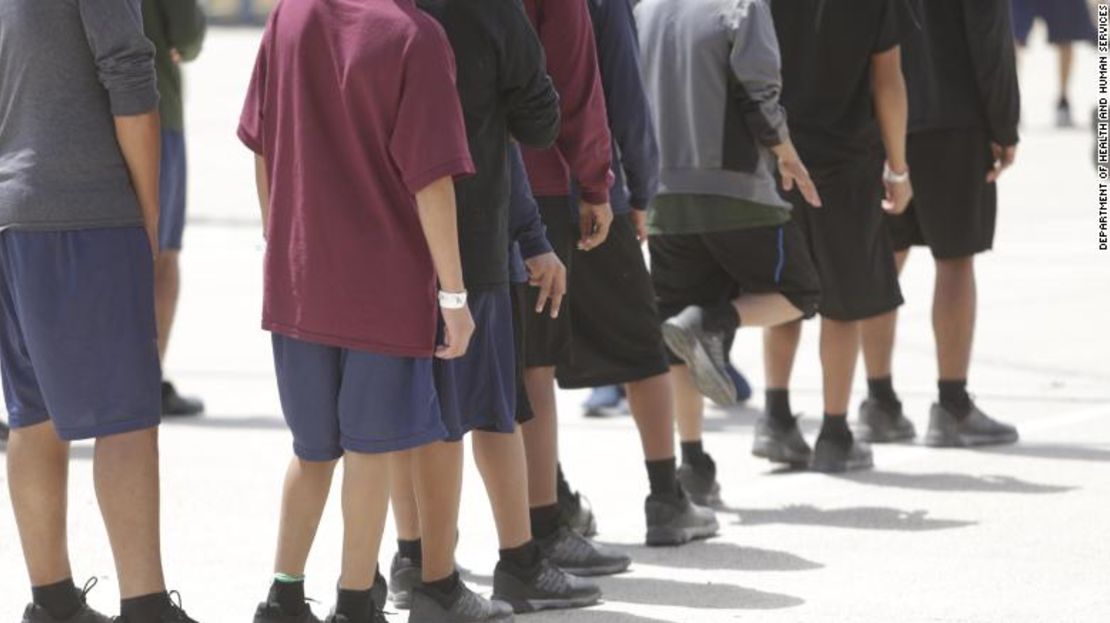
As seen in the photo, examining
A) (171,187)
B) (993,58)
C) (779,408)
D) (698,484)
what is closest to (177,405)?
(171,187)

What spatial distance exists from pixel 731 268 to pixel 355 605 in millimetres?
2360

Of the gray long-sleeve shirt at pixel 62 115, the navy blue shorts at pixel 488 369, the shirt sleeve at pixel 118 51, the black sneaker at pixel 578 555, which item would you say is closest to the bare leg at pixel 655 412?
the black sneaker at pixel 578 555

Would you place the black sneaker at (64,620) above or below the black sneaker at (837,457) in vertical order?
above

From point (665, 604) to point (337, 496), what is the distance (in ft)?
6.79

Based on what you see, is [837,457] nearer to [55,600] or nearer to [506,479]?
[506,479]

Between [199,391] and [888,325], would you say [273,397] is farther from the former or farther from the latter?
[888,325]

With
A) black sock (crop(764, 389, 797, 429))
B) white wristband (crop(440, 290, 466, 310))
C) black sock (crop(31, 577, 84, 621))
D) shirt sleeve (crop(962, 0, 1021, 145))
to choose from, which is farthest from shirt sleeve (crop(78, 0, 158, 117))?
shirt sleeve (crop(962, 0, 1021, 145))

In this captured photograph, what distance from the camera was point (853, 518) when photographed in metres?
7.47

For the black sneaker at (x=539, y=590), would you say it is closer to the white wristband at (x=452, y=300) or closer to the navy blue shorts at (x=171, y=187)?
the white wristband at (x=452, y=300)

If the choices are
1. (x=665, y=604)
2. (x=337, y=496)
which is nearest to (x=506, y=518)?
(x=665, y=604)

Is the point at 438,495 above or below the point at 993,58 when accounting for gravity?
below

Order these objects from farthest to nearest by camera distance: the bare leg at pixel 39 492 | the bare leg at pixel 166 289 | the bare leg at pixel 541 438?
the bare leg at pixel 166 289
the bare leg at pixel 541 438
the bare leg at pixel 39 492

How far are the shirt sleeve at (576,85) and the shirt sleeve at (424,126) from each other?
103 cm

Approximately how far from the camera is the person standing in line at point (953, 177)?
859 cm
